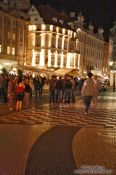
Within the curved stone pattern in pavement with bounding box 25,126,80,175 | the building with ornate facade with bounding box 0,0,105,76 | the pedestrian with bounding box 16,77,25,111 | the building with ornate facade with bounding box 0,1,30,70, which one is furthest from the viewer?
the building with ornate facade with bounding box 0,0,105,76

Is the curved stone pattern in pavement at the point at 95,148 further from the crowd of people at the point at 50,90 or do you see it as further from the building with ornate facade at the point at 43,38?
the building with ornate facade at the point at 43,38

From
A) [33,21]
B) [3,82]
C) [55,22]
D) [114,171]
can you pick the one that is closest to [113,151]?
[114,171]

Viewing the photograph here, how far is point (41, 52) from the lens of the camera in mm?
82938

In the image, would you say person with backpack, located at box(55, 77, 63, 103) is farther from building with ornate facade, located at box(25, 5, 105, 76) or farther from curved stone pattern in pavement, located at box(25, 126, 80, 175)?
building with ornate facade, located at box(25, 5, 105, 76)

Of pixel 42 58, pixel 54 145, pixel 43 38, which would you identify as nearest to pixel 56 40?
pixel 43 38

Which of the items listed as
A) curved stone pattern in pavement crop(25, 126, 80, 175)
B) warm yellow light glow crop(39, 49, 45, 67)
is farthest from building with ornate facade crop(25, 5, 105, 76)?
curved stone pattern in pavement crop(25, 126, 80, 175)

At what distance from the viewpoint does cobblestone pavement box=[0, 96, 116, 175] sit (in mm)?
9008

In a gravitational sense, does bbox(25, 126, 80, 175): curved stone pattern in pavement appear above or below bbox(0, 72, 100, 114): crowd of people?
below

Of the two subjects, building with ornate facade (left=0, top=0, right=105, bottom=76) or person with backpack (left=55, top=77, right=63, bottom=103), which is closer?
person with backpack (left=55, top=77, right=63, bottom=103)

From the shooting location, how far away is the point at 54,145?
11656 millimetres

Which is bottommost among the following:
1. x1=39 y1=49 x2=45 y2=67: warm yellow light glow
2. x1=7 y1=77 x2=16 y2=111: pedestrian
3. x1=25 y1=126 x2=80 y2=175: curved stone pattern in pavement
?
x1=25 y1=126 x2=80 y2=175: curved stone pattern in pavement

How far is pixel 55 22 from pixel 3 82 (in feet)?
196

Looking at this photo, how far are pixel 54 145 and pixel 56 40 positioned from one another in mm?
75300

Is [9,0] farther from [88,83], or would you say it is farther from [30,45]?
[88,83]
